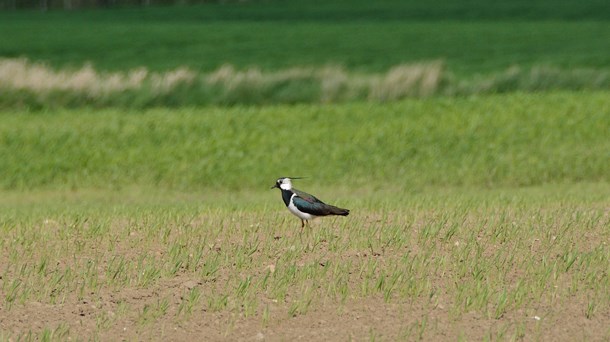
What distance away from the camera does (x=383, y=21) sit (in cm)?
5850

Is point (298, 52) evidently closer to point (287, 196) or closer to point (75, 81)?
point (75, 81)

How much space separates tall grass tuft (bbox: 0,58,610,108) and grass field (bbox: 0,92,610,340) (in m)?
3.30

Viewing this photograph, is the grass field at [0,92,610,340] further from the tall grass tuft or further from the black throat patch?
the tall grass tuft

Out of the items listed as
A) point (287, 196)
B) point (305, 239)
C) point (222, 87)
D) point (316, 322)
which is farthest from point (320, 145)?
point (316, 322)

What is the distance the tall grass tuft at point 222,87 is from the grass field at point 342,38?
184 inches

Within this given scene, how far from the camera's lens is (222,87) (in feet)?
87.4

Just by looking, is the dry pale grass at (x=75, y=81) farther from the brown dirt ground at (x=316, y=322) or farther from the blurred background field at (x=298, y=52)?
the brown dirt ground at (x=316, y=322)

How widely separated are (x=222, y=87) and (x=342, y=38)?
2179cm

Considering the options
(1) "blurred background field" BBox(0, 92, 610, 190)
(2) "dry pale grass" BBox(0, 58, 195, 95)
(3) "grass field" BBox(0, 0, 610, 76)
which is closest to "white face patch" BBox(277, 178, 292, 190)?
(1) "blurred background field" BBox(0, 92, 610, 190)

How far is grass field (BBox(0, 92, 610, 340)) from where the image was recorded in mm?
8859

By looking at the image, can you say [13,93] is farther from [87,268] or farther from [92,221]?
[87,268]

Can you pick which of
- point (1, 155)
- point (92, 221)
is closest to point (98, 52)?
point (1, 155)

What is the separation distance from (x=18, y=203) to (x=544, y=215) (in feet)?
A: 31.1

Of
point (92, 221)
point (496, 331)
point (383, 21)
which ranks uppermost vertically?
point (496, 331)
